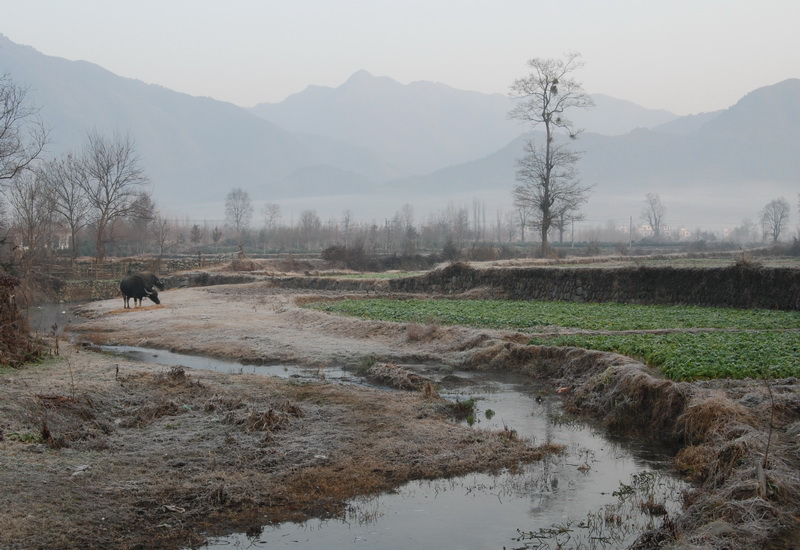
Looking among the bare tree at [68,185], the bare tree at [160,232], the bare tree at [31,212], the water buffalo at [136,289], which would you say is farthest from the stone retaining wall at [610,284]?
the bare tree at [160,232]

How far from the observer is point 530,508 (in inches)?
403

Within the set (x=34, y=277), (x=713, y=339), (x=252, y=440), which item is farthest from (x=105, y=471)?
(x=34, y=277)

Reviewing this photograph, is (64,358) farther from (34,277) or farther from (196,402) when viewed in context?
(34,277)

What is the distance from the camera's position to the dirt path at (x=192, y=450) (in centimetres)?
919

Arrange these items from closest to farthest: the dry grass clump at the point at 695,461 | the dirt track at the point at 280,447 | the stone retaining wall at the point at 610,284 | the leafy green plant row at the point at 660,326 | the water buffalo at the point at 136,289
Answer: the dirt track at the point at 280,447, the dry grass clump at the point at 695,461, the leafy green plant row at the point at 660,326, the stone retaining wall at the point at 610,284, the water buffalo at the point at 136,289

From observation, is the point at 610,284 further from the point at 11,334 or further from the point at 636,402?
the point at 11,334

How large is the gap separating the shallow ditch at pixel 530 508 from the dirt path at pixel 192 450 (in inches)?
16.5

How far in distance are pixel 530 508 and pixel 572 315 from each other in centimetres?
1691

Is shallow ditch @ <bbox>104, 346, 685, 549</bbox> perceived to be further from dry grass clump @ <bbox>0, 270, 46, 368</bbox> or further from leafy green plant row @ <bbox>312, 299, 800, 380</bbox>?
dry grass clump @ <bbox>0, 270, 46, 368</bbox>

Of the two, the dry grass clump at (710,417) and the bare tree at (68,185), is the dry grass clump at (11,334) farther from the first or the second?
the bare tree at (68,185)

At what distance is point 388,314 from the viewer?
28.8 meters

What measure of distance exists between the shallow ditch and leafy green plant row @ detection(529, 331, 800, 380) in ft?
10.3

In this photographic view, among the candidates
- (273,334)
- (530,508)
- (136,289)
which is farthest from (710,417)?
(136,289)

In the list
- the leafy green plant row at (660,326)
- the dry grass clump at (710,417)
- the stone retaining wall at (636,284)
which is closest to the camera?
the dry grass clump at (710,417)
